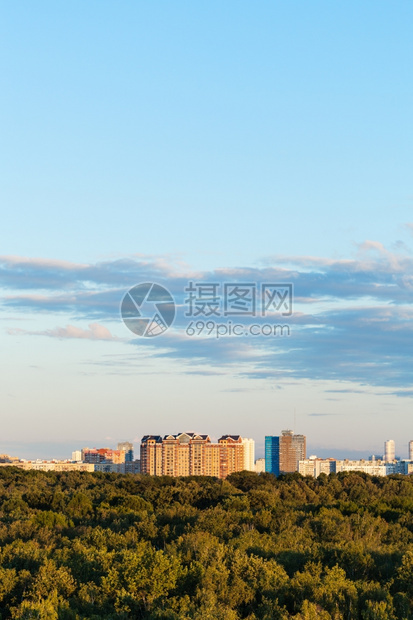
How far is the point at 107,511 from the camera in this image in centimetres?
4300

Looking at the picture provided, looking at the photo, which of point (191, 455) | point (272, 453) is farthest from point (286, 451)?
point (191, 455)

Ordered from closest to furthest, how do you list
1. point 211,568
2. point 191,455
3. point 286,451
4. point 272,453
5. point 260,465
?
point 211,568 → point 191,455 → point 286,451 → point 272,453 → point 260,465

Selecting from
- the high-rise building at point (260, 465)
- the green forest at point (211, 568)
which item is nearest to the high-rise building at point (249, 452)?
the high-rise building at point (260, 465)

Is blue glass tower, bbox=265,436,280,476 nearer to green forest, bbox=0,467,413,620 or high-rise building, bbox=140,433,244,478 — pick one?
high-rise building, bbox=140,433,244,478

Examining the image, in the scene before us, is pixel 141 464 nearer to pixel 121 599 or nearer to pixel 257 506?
pixel 257 506

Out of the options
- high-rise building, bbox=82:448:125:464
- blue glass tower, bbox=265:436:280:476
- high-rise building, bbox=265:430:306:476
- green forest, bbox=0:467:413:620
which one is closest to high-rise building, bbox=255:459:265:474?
blue glass tower, bbox=265:436:280:476

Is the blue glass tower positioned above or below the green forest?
below

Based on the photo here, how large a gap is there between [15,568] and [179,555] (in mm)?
5165

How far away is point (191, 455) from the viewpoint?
13250 centimetres

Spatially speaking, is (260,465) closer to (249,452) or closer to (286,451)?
(286,451)

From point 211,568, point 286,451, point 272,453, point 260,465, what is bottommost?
point 260,465

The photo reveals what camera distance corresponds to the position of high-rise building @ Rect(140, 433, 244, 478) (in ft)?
432

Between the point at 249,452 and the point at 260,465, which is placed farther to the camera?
the point at 260,465

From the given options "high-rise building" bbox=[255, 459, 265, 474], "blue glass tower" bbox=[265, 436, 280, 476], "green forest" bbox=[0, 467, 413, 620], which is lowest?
"high-rise building" bbox=[255, 459, 265, 474]
